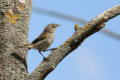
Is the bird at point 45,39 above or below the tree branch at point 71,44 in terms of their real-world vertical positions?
below

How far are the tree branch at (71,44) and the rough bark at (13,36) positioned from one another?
0.34 metres

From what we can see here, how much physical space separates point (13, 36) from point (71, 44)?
98 centimetres

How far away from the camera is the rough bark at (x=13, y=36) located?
4.27 m

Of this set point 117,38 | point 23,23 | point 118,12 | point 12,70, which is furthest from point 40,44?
point 117,38

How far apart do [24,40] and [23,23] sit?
28 cm

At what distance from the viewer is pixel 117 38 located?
9.12ft

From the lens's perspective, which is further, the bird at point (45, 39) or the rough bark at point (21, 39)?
the bird at point (45, 39)

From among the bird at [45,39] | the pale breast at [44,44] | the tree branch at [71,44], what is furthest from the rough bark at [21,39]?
the pale breast at [44,44]

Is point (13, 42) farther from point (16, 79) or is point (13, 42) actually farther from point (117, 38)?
point (117, 38)

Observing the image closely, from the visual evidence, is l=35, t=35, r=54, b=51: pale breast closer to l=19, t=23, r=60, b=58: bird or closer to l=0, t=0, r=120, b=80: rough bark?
l=19, t=23, r=60, b=58: bird

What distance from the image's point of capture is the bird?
6809mm

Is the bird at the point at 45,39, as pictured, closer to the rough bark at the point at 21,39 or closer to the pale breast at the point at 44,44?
the pale breast at the point at 44,44

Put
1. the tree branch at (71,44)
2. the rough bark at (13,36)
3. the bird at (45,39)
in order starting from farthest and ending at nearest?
the bird at (45,39) < the rough bark at (13,36) < the tree branch at (71,44)

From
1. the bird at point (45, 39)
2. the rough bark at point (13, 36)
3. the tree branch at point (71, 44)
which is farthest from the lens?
the bird at point (45, 39)
